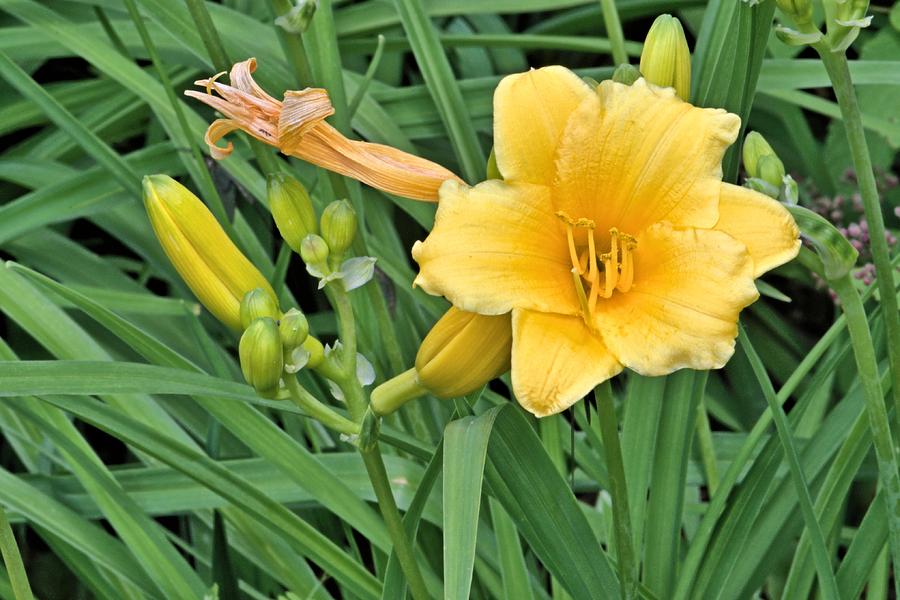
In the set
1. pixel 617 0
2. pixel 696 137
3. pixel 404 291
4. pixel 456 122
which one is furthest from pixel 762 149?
pixel 617 0

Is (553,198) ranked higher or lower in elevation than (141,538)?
higher

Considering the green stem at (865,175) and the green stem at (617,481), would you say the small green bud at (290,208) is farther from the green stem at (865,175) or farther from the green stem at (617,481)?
the green stem at (865,175)

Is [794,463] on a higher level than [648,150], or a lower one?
lower

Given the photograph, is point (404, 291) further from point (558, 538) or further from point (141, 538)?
point (558, 538)

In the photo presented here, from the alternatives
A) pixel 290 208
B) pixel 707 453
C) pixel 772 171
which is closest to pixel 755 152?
pixel 772 171

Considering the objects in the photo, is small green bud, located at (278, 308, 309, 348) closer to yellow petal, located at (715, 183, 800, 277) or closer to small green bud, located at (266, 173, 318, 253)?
small green bud, located at (266, 173, 318, 253)

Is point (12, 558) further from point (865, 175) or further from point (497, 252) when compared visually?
point (865, 175)

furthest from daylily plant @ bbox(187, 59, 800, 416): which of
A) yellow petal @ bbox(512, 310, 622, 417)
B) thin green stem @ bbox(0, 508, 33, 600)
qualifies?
thin green stem @ bbox(0, 508, 33, 600)
